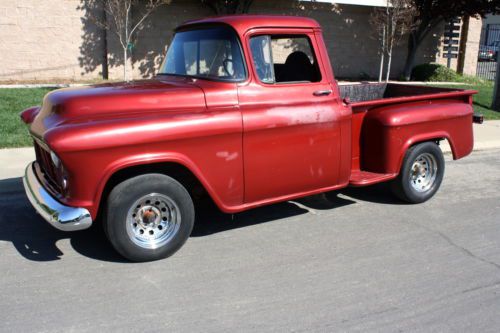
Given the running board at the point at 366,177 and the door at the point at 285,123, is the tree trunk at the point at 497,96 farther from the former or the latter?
the door at the point at 285,123

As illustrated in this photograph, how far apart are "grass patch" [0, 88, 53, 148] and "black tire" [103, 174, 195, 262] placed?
4742 millimetres

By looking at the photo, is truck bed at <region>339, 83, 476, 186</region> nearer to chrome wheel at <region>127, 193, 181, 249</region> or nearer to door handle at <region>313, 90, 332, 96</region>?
door handle at <region>313, 90, 332, 96</region>

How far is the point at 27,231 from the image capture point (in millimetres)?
4863

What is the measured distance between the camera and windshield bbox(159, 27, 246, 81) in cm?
449

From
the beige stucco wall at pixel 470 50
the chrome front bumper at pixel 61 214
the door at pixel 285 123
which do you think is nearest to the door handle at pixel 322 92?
the door at pixel 285 123

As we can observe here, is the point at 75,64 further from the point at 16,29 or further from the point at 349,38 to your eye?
the point at 349,38

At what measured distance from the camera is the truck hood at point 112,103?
4.04 metres

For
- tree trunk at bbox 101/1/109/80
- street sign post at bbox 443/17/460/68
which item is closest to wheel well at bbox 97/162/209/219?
tree trunk at bbox 101/1/109/80

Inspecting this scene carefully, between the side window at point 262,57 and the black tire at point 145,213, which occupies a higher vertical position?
the side window at point 262,57

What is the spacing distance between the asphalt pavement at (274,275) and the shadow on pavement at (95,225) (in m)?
0.02

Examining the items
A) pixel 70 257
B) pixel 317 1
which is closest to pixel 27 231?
pixel 70 257

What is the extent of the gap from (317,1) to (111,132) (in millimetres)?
16386

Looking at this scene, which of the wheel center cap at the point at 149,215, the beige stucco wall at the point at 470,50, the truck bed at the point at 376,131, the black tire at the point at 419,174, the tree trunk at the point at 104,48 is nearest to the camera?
the wheel center cap at the point at 149,215

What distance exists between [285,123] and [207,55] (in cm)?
99
